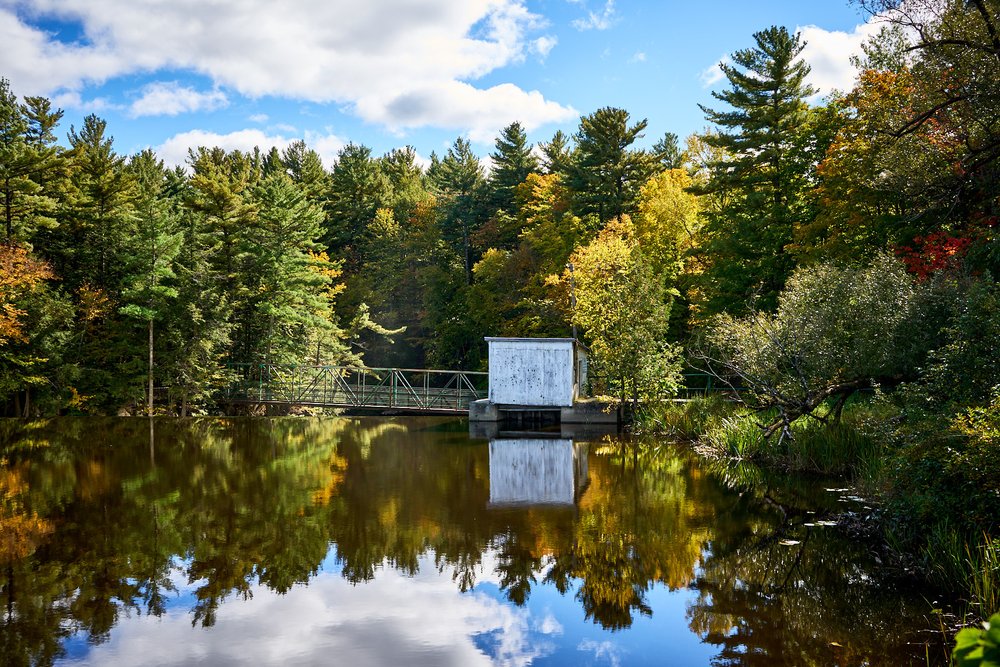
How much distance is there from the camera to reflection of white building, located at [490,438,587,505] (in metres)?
12.2

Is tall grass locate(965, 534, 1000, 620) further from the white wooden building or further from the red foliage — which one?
the white wooden building

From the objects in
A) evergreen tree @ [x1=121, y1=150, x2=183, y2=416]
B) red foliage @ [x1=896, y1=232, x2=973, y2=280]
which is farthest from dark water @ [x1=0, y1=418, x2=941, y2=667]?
evergreen tree @ [x1=121, y1=150, x2=183, y2=416]

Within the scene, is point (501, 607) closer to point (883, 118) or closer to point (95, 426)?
point (883, 118)

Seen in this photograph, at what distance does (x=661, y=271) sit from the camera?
98.6 ft

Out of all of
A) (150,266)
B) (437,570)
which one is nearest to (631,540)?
(437,570)

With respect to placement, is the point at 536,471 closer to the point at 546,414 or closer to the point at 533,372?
the point at 533,372

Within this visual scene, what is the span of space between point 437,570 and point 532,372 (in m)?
15.9

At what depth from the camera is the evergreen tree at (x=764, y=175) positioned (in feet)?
78.5

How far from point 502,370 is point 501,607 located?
1717cm

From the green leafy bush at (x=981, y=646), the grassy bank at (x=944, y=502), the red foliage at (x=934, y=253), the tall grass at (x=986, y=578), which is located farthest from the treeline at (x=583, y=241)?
the green leafy bush at (x=981, y=646)

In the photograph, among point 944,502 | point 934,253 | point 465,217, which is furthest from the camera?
point 465,217

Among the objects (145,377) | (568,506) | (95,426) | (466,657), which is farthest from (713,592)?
(145,377)

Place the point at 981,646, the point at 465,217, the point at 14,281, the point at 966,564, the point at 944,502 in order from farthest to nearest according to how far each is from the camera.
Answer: the point at 465,217 → the point at 14,281 → the point at 944,502 → the point at 966,564 → the point at 981,646

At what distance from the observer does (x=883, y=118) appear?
55.1 ft
